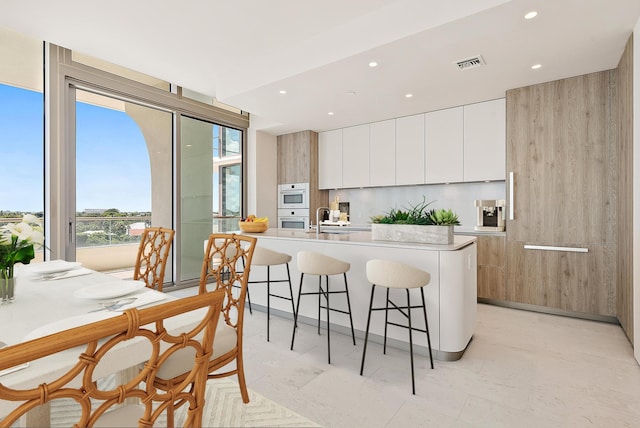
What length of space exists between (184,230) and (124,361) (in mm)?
4026

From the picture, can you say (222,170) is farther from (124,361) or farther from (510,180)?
(124,361)

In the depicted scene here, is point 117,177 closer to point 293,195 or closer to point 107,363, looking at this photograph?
point 293,195

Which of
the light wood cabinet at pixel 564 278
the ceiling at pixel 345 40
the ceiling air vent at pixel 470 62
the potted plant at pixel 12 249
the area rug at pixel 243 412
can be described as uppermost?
the ceiling at pixel 345 40

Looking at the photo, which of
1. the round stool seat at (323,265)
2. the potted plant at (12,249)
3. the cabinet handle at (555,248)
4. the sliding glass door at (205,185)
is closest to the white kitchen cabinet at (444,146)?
the cabinet handle at (555,248)

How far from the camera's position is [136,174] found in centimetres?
414

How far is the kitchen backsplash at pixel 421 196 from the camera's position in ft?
14.2

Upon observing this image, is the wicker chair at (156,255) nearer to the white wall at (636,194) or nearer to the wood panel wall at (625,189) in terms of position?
the white wall at (636,194)

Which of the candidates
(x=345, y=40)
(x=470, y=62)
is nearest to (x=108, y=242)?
(x=345, y=40)

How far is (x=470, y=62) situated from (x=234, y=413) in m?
3.32

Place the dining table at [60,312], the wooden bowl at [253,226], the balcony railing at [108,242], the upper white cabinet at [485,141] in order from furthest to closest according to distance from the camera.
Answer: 1. the upper white cabinet at [485,141]
2. the balcony railing at [108,242]
3. the wooden bowl at [253,226]
4. the dining table at [60,312]

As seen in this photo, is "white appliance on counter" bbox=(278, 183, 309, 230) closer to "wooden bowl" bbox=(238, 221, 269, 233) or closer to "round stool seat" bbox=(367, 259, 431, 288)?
"wooden bowl" bbox=(238, 221, 269, 233)

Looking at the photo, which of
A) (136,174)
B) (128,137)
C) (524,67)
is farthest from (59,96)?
(524,67)

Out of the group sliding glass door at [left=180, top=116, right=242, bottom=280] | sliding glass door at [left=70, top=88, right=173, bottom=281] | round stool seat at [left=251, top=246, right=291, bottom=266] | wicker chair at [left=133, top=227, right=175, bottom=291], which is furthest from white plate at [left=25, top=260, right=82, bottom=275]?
sliding glass door at [left=180, top=116, right=242, bottom=280]

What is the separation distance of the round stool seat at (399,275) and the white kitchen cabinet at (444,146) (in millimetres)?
2561
